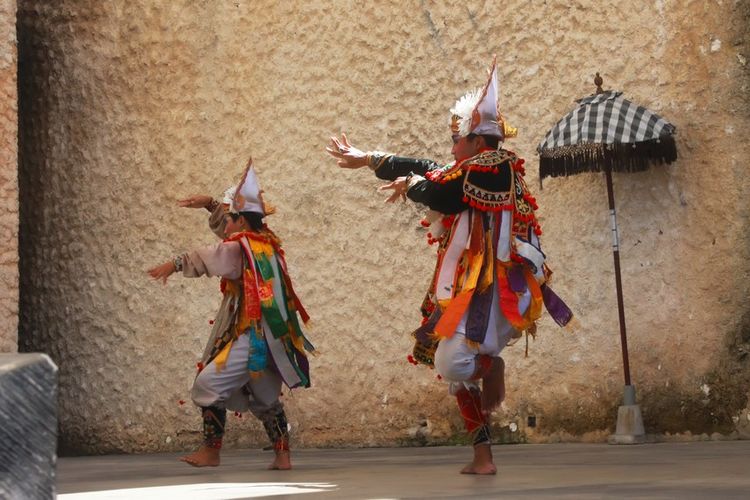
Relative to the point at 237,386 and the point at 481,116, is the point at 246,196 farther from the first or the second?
the point at 481,116

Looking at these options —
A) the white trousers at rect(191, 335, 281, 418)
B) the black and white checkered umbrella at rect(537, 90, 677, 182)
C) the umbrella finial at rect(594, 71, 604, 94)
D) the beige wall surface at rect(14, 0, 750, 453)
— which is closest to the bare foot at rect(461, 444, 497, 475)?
the white trousers at rect(191, 335, 281, 418)

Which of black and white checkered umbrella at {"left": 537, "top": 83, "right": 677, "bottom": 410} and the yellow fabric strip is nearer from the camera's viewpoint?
the yellow fabric strip

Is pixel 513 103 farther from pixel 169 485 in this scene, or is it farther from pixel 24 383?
pixel 24 383

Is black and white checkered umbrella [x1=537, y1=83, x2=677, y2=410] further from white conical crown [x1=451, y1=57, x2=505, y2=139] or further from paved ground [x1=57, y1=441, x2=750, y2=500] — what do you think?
white conical crown [x1=451, y1=57, x2=505, y2=139]

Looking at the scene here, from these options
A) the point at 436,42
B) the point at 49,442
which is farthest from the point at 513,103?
the point at 49,442

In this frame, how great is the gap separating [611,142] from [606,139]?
33 millimetres

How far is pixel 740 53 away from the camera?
7.37 m

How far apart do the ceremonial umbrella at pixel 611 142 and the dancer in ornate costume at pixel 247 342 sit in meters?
1.83

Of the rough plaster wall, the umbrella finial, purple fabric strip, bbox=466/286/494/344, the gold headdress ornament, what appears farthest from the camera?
the rough plaster wall

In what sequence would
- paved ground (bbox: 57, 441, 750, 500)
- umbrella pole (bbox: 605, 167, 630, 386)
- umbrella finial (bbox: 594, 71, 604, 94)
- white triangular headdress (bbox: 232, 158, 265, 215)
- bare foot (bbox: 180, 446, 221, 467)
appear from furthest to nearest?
umbrella finial (bbox: 594, 71, 604, 94) < umbrella pole (bbox: 605, 167, 630, 386) < white triangular headdress (bbox: 232, 158, 265, 215) < bare foot (bbox: 180, 446, 221, 467) < paved ground (bbox: 57, 441, 750, 500)

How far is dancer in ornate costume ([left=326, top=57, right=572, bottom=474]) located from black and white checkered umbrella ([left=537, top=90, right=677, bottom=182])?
70.6 inches

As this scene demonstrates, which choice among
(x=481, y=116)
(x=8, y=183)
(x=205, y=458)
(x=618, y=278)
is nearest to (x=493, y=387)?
(x=481, y=116)

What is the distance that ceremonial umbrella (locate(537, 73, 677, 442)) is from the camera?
287 inches

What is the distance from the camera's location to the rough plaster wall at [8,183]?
9109mm
